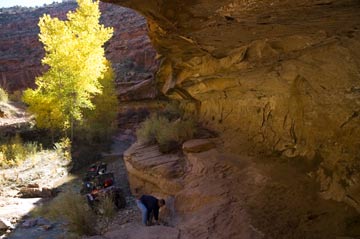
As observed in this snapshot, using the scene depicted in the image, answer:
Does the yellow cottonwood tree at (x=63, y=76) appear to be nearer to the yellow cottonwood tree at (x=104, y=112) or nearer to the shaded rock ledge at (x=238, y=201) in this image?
the yellow cottonwood tree at (x=104, y=112)

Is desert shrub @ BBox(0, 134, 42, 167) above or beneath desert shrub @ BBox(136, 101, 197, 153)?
beneath

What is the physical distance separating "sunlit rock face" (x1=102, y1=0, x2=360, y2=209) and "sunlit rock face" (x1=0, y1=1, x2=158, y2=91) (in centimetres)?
1777

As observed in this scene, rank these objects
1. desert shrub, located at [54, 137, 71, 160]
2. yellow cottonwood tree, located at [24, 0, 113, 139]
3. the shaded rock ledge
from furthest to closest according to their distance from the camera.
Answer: yellow cottonwood tree, located at [24, 0, 113, 139]
desert shrub, located at [54, 137, 71, 160]
the shaded rock ledge

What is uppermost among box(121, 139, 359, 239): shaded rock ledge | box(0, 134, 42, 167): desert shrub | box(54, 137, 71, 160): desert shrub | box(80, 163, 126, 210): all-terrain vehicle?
box(121, 139, 359, 239): shaded rock ledge

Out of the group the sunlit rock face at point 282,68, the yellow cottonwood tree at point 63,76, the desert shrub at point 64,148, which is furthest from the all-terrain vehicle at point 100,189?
the yellow cottonwood tree at point 63,76

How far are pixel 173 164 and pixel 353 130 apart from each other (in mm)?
3951

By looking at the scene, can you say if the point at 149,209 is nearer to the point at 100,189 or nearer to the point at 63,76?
the point at 100,189

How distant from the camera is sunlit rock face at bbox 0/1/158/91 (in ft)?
94.4

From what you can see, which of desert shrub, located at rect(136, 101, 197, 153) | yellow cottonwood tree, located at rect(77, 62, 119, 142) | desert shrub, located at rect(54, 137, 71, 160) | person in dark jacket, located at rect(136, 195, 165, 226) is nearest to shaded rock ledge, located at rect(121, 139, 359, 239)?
person in dark jacket, located at rect(136, 195, 165, 226)

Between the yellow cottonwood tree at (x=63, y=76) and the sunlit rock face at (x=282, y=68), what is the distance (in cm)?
949

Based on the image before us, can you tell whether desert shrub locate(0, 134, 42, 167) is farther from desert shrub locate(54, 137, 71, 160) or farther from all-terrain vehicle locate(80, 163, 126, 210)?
all-terrain vehicle locate(80, 163, 126, 210)

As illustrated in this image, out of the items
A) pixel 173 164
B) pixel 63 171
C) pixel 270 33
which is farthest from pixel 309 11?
pixel 63 171

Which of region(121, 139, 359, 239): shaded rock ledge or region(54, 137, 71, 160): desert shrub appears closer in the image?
region(121, 139, 359, 239): shaded rock ledge

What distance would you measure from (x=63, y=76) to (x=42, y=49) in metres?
25.3
